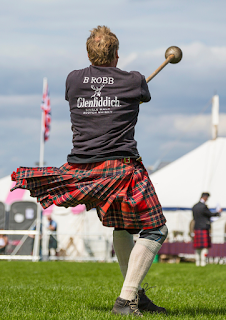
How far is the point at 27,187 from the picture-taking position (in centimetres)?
287

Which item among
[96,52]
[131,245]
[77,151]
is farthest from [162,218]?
[96,52]

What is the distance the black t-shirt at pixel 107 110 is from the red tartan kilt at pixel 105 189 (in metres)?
0.07

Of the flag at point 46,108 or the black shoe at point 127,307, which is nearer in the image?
the black shoe at point 127,307

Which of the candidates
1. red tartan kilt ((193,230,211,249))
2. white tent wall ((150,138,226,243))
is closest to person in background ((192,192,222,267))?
red tartan kilt ((193,230,211,249))

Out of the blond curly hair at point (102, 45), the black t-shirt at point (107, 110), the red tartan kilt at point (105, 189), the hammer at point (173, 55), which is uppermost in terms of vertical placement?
the hammer at point (173, 55)

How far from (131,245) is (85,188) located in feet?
1.78

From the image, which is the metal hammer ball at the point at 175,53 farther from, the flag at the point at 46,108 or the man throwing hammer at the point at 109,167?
the flag at the point at 46,108

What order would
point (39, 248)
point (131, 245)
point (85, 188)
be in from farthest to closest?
point (39, 248) → point (131, 245) → point (85, 188)

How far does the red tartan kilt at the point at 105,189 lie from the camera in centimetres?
274

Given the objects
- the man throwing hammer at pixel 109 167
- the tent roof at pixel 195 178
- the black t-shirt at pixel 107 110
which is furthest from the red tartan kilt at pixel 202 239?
the black t-shirt at pixel 107 110

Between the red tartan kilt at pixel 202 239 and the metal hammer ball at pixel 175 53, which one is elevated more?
the metal hammer ball at pixel 175 53

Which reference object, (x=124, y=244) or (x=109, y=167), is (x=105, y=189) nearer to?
(x=109, y=167)

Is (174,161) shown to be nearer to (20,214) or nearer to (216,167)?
(216,167)

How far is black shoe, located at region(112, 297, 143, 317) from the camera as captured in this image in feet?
9.15
